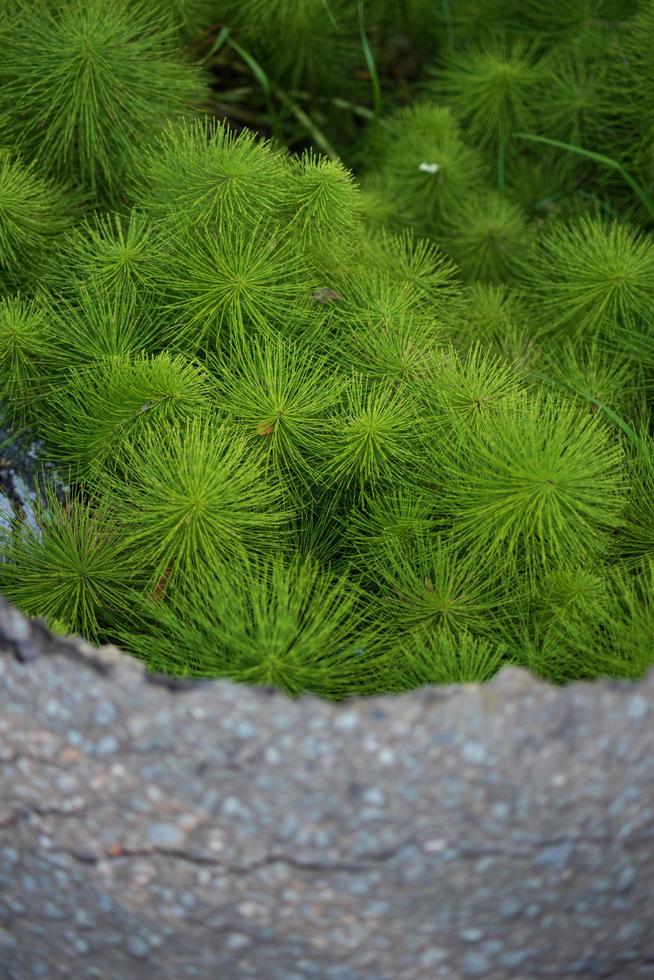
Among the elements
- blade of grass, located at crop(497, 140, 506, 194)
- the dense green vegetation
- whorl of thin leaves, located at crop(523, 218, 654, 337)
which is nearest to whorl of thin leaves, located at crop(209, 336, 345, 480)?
the dense green vegetation

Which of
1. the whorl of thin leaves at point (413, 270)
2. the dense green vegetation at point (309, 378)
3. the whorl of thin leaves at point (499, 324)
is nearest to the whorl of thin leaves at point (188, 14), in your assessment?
the dense green vegetation at point (309, 378)

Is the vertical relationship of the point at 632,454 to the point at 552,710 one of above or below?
above

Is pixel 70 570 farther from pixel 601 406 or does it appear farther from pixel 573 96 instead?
pixel 573 96

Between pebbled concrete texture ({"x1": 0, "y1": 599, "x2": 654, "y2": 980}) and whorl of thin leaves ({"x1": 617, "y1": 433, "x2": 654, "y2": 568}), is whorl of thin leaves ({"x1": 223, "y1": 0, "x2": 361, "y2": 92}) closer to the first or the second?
whorl of thin leaves ({"x1": 617, "y1": 433, "x2": 654, "y2": 568})

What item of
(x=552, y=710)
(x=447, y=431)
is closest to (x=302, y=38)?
(x=447, y=431)

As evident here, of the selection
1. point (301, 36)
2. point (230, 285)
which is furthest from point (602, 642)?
point (301, 36)

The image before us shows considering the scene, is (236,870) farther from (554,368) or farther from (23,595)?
(554,368)

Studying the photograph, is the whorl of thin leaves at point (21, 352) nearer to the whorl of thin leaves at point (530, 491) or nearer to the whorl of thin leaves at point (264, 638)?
the whorl of thin leaves at point (264, 638)
